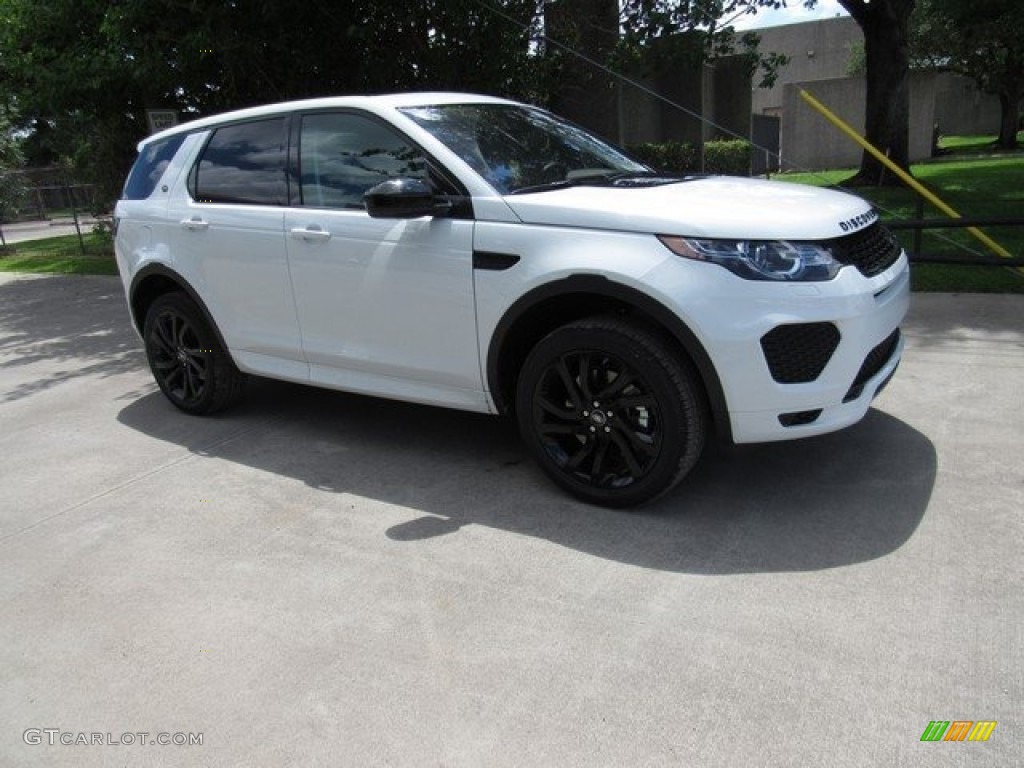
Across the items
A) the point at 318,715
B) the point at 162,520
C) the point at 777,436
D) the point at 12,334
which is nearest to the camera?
the point at 318,715

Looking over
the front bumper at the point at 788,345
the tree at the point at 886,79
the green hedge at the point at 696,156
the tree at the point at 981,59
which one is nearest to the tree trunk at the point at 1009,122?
the tree at the point at 981,59

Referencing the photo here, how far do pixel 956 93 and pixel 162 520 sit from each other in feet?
150

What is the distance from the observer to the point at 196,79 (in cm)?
1012

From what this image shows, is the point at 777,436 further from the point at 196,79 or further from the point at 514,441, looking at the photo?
the point at 196,79

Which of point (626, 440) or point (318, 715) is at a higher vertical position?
point (626, 440)

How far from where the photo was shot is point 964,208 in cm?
1159

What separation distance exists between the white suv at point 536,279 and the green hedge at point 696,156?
63.0 ft

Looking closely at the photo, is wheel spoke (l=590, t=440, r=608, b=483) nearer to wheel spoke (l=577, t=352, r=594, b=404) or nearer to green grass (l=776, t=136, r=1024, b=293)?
wheel spoke (l=577, t=352, r=594, b=404)

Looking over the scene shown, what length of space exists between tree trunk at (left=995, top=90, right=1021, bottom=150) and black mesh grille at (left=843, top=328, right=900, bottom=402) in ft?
103

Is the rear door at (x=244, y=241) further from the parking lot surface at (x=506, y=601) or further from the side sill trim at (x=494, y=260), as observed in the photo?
the side sill trim at (x=494, y=260)

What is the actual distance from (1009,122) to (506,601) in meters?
35.7

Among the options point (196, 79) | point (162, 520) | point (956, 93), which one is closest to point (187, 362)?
point (162, 520)

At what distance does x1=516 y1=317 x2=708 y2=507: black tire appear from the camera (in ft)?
11.7

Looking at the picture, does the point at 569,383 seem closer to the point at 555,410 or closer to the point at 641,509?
the point at 555,410
